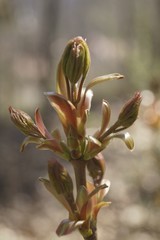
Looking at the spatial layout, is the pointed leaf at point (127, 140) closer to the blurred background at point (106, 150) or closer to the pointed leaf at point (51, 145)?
the pointed leaf at point (51, 145)

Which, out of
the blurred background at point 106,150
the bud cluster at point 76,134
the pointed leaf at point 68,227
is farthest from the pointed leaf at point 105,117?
the blurred background at point 106,150

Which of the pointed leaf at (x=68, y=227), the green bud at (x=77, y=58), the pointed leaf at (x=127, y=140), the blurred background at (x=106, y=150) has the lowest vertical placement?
the blurred background at (x=106, y=150)

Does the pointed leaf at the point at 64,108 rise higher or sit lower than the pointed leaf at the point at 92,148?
higher

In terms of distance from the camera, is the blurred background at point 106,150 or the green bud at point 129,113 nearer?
the green bud at point 129,113

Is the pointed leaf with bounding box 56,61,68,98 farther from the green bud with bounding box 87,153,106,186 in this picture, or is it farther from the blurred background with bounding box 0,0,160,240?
the blurred background with bounding box 0,0,160,240

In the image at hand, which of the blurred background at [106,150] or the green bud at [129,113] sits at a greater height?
the green bud at [129,113]

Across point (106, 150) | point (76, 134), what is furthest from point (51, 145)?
point (106, 150)

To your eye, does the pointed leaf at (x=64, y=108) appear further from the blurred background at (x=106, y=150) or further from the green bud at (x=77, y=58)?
the blurred background at (x=106, y=150)

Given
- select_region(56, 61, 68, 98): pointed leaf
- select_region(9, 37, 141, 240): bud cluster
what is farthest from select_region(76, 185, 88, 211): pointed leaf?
select_region(56, 61, 68, 98): pointed leaf

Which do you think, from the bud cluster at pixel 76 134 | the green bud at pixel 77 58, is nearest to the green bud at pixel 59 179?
the bud cluster at pixel 76 134
